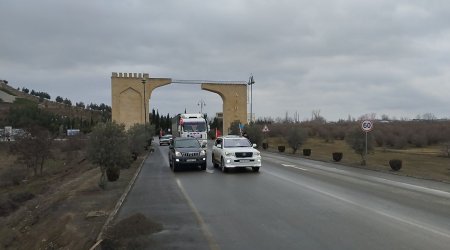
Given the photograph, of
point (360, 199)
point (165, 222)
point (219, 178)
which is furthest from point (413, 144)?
point (165, 222)

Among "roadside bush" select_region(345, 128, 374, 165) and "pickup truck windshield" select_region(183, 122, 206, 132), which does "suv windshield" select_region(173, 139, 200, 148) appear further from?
"pickup truck windshield" select_region(183, 122, 206, 132)

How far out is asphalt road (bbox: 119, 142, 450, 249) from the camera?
27.9ft

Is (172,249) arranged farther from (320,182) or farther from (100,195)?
(320,182)

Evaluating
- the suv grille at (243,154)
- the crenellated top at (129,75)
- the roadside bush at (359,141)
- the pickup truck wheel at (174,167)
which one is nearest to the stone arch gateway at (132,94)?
the crenellated top at (129,75)

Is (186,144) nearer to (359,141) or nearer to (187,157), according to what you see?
(187,157)

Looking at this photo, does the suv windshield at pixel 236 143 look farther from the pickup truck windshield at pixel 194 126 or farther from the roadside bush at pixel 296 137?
the roadside bush at pixel 296 137

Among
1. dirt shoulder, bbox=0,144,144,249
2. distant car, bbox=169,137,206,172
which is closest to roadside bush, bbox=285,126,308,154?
distant car, bbox=169,137,206,172

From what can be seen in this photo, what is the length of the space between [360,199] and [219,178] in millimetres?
7941

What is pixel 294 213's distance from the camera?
1138 cm

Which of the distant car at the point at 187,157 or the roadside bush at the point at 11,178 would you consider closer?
the distant car at the point at 187,157

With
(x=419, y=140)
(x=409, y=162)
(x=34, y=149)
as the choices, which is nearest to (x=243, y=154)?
(x=409, y=162)

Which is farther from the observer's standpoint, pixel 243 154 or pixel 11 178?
pixel 11 178

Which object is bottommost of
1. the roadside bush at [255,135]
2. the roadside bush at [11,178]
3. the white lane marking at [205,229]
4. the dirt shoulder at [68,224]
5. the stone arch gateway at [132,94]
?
the roadside bush at [11,178]

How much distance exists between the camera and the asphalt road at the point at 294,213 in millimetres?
8508
